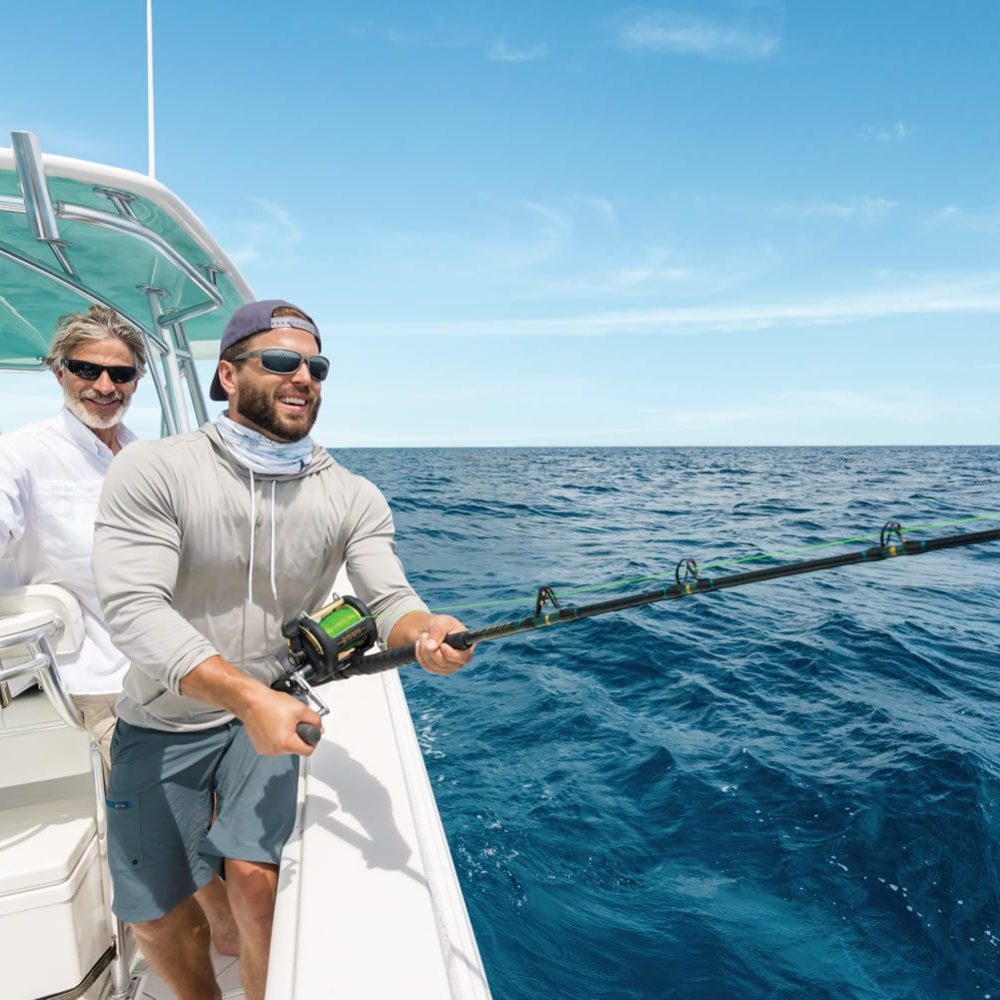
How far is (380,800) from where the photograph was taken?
213 cm

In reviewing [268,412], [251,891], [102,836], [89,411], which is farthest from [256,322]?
[102,836]

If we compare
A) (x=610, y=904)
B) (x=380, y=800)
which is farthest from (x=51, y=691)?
(x=610, y=904)

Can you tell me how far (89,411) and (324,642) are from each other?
1.48m

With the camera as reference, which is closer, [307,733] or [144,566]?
[307,733]

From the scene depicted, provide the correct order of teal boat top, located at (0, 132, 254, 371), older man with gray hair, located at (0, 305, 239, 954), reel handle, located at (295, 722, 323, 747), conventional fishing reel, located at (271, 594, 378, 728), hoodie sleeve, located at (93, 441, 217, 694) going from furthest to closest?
1. teal boat top, located at (0, 132, 254, 371)
2. older man with gray hair, located at (0, 305, 239, 954)
3. conventional fishing reel, located at (271, 594, 378, 728)
4. hoodie sleeve, located at (93, 441, 217, 694)
5. reel handle, located at (295, 722, 323, 747)

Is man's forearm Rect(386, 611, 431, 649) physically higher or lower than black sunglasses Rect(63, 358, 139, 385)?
lower

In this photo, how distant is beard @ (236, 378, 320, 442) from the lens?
5.82 ft

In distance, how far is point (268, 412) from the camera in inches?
69.9

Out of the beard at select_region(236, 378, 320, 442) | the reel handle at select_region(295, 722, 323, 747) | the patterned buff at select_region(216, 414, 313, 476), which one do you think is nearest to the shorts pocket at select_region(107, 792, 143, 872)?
the reel handle at select_region(295, 722, 323, 747)

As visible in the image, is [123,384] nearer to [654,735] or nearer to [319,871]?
[319,871]

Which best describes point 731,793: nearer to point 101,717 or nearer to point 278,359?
point 101,717

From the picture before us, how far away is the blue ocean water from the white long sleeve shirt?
2.19m

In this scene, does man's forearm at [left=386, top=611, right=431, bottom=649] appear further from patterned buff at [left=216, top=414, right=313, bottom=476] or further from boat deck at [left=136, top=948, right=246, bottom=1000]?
boat deck at [left=136, top=948, right=246, bottom=1000]

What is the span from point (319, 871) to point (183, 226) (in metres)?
3.06
